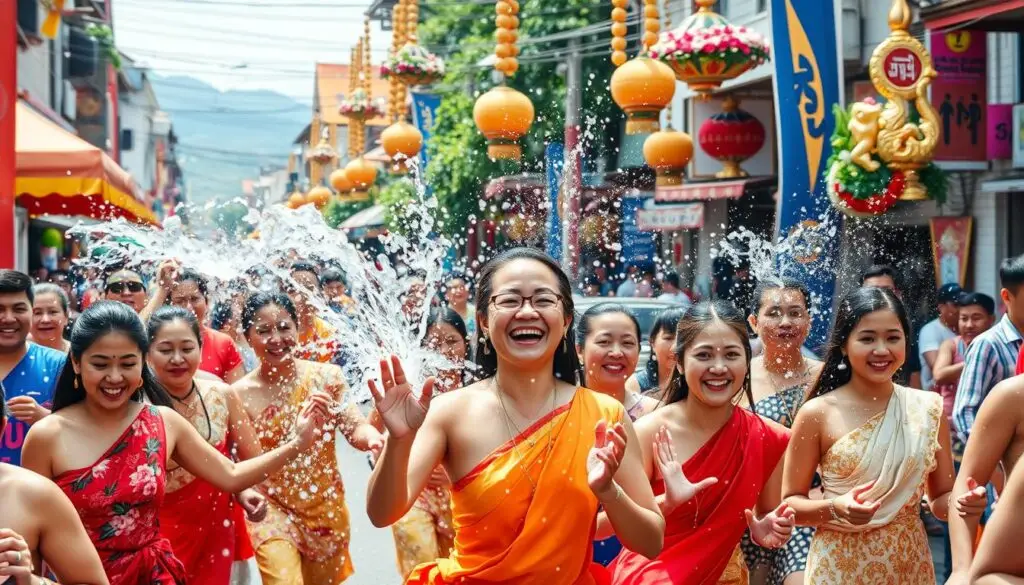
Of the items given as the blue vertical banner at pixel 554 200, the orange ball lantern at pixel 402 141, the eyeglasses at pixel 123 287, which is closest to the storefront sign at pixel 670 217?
the blue vertical banner at pixel 554 200

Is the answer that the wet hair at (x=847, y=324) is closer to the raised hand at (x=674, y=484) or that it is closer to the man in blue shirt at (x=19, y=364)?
the raised hand at (x=674, y=484)

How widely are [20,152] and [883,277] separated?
676cm

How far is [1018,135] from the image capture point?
1419 cm

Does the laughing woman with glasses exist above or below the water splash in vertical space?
below

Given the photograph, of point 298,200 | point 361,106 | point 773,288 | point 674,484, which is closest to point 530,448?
point 674,484

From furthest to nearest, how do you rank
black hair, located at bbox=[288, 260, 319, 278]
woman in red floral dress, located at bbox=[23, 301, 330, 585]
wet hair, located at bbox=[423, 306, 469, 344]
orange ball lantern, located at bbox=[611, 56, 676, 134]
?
orange ball lantern, located at bbox=[611, 56, 676, 134], black hair, located at bbox=[288, 260, 319, 278], wet hair, located at bbox=[423, 306, 469, 344], woman in red floral dress, located at bbox=[23, 301, 330, 585]

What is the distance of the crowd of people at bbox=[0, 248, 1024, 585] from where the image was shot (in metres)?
3.95

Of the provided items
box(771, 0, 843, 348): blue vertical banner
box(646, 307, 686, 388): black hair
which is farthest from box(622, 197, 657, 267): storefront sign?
box(646, 307, 686, 388): black hair

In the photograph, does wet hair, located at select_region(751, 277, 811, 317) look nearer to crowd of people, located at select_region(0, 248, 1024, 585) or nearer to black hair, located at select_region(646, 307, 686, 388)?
crowd of people, located at select_region(0, 248, 1024, 585)

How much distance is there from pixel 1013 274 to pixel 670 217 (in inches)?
713

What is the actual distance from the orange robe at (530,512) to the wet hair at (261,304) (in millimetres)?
3046

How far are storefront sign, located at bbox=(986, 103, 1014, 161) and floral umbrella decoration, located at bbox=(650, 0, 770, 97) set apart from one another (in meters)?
3.97

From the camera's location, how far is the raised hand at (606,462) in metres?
3.77

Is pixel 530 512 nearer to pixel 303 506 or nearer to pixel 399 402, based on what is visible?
pixel 399 402
